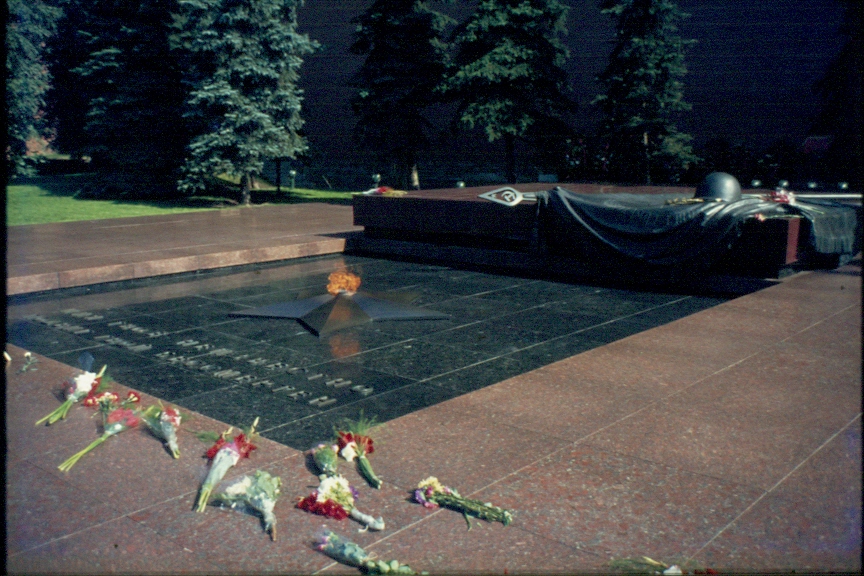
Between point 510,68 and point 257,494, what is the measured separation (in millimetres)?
15340

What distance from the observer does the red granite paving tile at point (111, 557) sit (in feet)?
8.55

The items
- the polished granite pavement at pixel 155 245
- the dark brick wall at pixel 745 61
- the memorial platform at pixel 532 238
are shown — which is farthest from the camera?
the dark brick wall at pixel 745 61

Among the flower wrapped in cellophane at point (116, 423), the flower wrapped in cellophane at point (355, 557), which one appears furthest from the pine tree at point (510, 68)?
the flower wrapped in cellophane at point (355, 557)

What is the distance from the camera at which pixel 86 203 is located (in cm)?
1891

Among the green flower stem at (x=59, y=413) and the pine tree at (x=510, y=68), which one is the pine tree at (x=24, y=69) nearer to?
the pine tree at (x=510, y=68)

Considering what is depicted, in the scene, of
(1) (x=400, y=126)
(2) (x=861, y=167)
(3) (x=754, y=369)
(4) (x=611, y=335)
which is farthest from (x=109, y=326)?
(1) (x=400, y=126)

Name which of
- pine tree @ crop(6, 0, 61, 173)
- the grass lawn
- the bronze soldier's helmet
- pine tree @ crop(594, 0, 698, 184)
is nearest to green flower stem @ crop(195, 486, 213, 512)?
the bronze soldier's helmet

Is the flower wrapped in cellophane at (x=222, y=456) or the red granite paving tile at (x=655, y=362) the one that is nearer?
the flower wrapped in cellophane at (x=222, y=456)

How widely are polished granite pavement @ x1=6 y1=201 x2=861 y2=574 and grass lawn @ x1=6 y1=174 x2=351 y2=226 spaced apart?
11.3 meters

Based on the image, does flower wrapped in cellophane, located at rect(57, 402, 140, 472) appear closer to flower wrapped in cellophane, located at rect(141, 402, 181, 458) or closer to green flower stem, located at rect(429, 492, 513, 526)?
flower wrapped in cellophane, located at rect(141, 402, 181, 458)

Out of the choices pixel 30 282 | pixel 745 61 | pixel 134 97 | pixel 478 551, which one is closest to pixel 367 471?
pixel 478 551

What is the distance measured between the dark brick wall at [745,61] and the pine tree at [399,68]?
3.71m

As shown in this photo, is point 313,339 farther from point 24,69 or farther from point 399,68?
point 24,69

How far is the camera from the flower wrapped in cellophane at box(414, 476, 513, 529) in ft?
9.48
